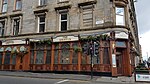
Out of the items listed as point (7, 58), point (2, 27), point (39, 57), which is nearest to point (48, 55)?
point (39, 57)

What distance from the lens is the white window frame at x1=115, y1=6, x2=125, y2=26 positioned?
65.9ft

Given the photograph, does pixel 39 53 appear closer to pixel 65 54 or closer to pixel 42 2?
pixel 65 54

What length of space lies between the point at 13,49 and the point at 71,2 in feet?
32.2

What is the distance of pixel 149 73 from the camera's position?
51.1ft

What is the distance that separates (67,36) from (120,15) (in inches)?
253

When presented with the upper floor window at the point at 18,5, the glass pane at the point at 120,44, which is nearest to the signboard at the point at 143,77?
the glass pane at the point at 120,44

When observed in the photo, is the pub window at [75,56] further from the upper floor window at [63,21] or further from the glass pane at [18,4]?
the glass pane at [18,4]

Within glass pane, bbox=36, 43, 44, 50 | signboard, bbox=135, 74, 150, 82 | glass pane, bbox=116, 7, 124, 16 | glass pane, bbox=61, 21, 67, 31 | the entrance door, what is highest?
glass pane, bbox=116, 7, 124, 16

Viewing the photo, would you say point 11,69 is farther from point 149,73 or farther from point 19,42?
point 149,73

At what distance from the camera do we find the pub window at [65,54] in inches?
827

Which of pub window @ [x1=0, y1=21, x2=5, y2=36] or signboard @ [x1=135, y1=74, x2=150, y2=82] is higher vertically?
pub window @ [x1=0, y1=21, x2=5, y2=36]

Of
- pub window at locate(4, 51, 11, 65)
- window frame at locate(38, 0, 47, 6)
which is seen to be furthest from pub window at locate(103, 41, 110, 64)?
pub window at locate(4, 51, 11, 65)

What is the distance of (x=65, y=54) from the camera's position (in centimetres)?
2123

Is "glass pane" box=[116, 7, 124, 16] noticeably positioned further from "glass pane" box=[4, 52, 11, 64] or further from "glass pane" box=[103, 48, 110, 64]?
"glass pane" box=[4, 52, 11, 64]
